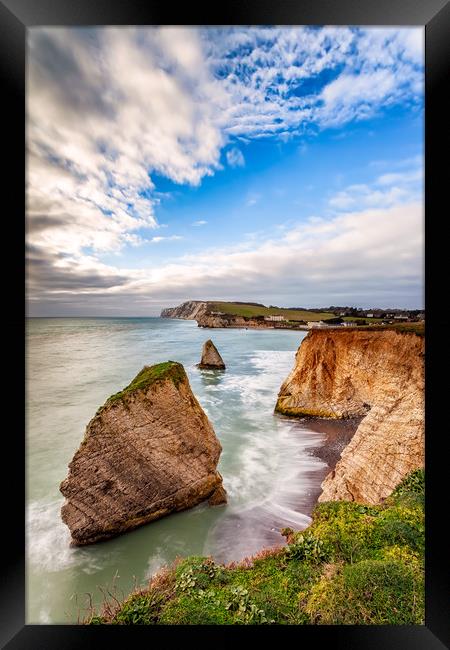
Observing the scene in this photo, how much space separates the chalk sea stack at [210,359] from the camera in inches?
855

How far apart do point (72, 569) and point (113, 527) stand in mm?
875

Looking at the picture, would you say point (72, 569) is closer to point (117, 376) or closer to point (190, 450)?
point (190, 450)

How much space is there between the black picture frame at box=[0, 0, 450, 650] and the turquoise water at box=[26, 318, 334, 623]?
0.50 m

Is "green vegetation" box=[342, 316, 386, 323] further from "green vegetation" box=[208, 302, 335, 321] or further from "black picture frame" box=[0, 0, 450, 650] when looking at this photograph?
"black picture frame" box=[0, 0, 450, 650]

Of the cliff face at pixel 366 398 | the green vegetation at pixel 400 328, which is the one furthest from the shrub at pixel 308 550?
the green vegetation at pixel 400 328

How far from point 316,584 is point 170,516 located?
3914mm

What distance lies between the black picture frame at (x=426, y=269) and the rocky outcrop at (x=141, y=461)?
2782 millimetres

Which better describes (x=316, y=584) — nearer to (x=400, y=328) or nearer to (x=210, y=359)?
(x=400, y=328)

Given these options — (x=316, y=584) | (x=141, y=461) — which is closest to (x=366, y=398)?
(x=316, y=584)

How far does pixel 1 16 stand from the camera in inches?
87.1

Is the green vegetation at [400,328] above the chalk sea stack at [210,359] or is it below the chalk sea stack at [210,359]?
above

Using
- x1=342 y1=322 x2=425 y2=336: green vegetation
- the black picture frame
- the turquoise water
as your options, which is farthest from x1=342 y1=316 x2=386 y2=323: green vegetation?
the black picture frame

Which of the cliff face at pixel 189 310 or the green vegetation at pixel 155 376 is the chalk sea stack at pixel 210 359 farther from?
the green vegetation at pixel 155 376

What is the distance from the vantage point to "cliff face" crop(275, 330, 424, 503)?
530 cm
